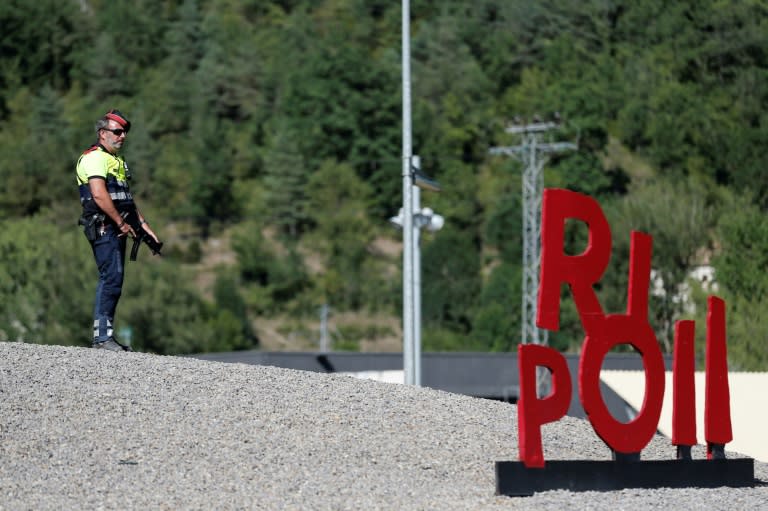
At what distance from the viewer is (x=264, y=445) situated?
1203cm

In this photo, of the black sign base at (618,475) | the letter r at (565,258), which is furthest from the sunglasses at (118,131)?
the black sign base at (618,475)

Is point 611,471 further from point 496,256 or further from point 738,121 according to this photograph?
point 496,256

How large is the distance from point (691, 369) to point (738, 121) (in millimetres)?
69323

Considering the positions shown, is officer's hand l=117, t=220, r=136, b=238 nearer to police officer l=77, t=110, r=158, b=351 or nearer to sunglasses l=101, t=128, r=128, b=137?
police officer l=77, t=110, r=158, b=351

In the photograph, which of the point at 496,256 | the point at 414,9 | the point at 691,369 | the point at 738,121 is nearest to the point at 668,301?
the point at 738,121

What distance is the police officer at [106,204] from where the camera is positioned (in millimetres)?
13914

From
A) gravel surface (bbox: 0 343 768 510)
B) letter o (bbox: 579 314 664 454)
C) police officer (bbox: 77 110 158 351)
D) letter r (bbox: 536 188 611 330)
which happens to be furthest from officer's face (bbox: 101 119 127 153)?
letter o (bbox: 579 314 664 454)

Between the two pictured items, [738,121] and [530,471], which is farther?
[738,121]

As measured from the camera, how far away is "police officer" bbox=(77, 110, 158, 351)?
13.9 m

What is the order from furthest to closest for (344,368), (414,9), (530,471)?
(414,9) < (344,368) < (530,471)

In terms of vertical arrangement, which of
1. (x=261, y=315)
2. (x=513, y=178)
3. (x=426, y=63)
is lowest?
(x=261, y=315)

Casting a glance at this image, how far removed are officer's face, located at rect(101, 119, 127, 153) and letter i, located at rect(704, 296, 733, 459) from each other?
569 centimetres

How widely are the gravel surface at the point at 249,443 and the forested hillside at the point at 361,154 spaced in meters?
40.0

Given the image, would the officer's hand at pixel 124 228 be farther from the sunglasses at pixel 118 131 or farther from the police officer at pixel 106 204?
the sunglasses at pixel 118 131
